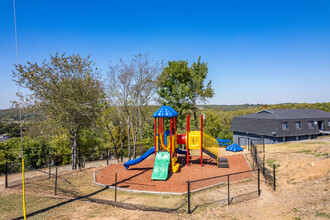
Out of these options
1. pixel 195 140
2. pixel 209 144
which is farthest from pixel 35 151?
pixel 209 144

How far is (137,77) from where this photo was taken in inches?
899

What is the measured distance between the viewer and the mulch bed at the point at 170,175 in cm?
1108

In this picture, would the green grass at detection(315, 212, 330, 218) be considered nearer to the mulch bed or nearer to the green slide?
the mulch bed

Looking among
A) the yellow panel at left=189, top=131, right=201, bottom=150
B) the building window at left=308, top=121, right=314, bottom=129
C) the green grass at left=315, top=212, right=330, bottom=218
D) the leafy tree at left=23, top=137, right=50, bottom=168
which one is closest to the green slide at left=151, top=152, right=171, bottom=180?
the yellow panel at left=189, top=131, right=201, bottom=150

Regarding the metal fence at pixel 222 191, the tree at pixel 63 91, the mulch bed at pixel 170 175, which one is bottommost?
the mulch bed at pixel 170 175

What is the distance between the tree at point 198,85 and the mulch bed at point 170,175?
11856 mm

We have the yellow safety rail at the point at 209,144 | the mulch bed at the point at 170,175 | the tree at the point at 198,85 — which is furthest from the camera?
the tree at the point at 198,85

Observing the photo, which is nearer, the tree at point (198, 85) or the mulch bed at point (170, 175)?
the mulch bed at point (170, 175)

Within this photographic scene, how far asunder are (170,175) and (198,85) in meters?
16.6

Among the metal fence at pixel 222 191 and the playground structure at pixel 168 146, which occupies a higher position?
the playground structure at pixel 168 146

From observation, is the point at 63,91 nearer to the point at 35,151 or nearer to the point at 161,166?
the point at 161,166

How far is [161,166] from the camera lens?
1305 cm

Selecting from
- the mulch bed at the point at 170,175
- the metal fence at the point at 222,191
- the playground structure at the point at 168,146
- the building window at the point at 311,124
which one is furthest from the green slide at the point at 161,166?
the building window at the point at 311,124

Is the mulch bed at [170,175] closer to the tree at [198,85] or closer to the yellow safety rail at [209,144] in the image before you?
the yellow safety rail at [209,144]
